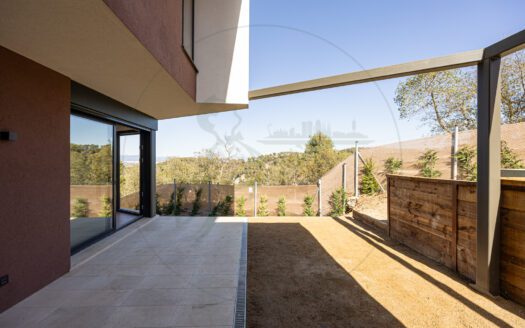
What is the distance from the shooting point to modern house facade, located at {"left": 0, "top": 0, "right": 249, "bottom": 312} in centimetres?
179

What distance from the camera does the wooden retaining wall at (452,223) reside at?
2098 mm

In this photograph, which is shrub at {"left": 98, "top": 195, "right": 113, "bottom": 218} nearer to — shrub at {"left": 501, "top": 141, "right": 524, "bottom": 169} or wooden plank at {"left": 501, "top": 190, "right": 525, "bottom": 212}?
wooden plank at {"left": 501, "top": 190, "right": 525, "bottom": 212}

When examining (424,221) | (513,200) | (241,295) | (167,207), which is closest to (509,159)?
(424,221)

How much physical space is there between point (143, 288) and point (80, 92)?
2731 mm

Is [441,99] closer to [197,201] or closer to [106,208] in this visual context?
[197,201]

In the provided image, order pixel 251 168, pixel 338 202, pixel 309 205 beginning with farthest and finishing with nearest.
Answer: pixel 251 168 < pixel 309 205 < pixel 338 202

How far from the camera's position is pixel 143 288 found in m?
2.33

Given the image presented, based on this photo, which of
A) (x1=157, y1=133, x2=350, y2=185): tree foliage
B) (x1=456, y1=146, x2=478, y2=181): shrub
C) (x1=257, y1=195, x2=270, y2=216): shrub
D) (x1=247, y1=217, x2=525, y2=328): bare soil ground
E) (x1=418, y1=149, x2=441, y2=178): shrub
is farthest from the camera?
(x1=157, y1=133, x2=350, y2=185): tree foliage

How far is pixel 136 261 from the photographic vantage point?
301 cm

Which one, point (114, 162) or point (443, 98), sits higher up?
point (443, 98)

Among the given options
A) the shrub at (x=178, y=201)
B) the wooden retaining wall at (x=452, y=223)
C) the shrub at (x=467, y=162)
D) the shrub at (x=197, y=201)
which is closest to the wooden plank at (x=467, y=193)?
the wooden retaining wall at (x=452, y=223)

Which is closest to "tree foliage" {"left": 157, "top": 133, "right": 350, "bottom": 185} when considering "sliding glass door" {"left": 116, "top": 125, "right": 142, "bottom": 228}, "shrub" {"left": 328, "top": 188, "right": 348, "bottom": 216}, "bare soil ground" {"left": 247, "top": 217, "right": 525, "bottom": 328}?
"shrub" {"left": 328, "top": 188, "right": 348, "bottom": 216}

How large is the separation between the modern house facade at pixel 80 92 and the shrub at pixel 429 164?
5.40 meters

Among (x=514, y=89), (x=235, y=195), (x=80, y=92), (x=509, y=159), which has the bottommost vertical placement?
(x=235, y=195)
